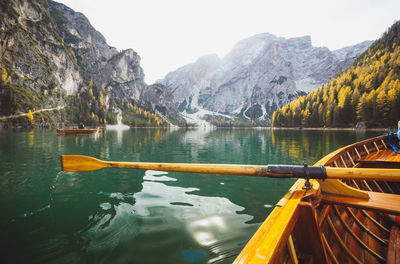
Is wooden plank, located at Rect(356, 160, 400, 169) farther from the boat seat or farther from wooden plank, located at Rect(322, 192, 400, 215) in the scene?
wooden plank, located at Rect(322, 192, 400, 215)

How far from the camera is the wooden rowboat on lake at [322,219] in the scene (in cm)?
205

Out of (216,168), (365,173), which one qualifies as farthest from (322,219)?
(216,168)

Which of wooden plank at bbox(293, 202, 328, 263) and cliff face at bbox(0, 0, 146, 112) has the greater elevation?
cliff face at bbox(0, 0, 146, 112)

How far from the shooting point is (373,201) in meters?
2.86

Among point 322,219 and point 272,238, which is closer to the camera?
point 272,238

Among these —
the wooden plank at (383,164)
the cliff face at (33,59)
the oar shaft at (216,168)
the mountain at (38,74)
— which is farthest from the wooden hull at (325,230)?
the cliff face at (33,59)

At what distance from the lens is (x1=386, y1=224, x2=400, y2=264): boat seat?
9.71ft

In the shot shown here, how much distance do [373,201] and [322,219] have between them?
0.85 m

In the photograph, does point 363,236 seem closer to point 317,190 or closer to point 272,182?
point 317,190

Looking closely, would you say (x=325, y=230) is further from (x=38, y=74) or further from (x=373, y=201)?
(x=38, y=74)

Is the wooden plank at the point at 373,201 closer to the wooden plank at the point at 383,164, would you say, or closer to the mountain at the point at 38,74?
the wooden plank at the point at 383,164

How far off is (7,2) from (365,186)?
217077mm

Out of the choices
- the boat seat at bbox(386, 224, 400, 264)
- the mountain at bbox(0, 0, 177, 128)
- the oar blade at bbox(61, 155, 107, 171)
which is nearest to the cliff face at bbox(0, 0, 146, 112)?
the mountain at bbox(0, 0, 177, 128)

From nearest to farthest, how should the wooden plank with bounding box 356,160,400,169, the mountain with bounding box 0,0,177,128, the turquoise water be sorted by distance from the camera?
the turquoise water, the wooden plank with bounding box 356,160,400,169, the mountain with bounding box 0,0,177,128
